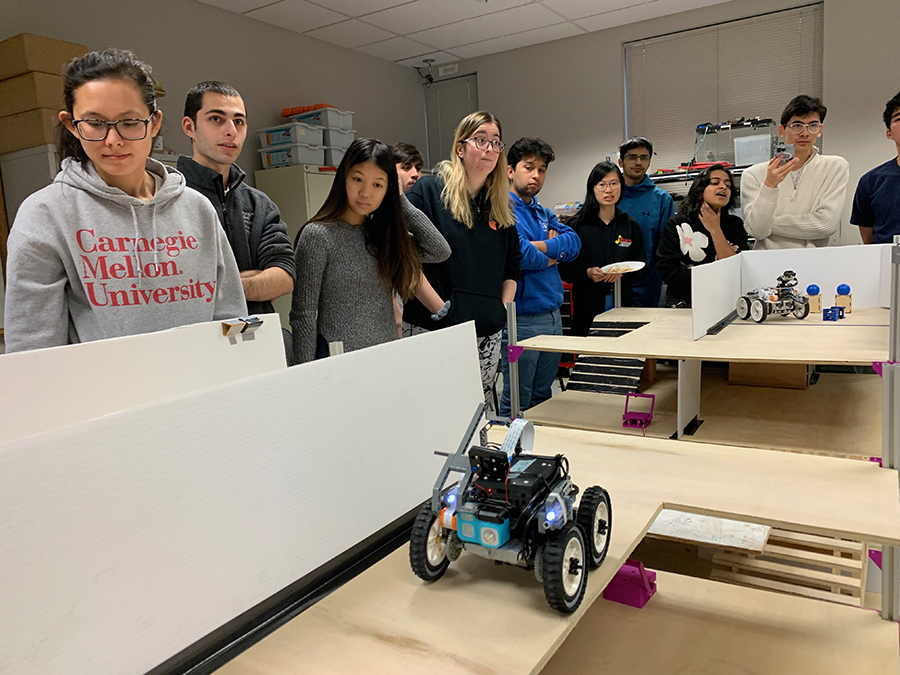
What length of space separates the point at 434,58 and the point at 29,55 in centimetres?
399

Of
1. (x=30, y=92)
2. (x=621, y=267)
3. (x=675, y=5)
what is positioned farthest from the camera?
(x=675, y=5)

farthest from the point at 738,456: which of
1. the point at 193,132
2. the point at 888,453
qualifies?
the point at 193,132

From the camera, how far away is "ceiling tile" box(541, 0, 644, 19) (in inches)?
195

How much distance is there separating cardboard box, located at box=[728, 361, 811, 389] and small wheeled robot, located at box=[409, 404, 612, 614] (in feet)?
6.66

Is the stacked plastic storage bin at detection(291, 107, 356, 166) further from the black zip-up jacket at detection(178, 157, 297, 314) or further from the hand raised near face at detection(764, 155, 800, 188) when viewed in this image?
the black zip-up jacket at detection(178, 157, 297, 314)

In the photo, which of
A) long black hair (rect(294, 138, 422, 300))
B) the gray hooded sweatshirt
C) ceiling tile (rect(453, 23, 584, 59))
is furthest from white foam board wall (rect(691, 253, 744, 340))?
ceiling tile (rect(453, 23, 584, 59))

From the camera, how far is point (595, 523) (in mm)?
982

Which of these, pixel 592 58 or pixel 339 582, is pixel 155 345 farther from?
pixel 592 58

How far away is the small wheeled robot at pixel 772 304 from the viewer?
259 centimetres

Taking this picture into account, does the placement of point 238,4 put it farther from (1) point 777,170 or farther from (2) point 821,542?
(2) point 821,542

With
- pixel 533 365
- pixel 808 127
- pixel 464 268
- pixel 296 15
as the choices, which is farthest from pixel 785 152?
pixel 296 15

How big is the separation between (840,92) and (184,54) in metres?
4.94

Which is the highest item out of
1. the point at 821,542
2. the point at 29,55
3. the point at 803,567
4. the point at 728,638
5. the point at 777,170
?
the point at 29,55

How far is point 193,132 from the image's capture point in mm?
1799
